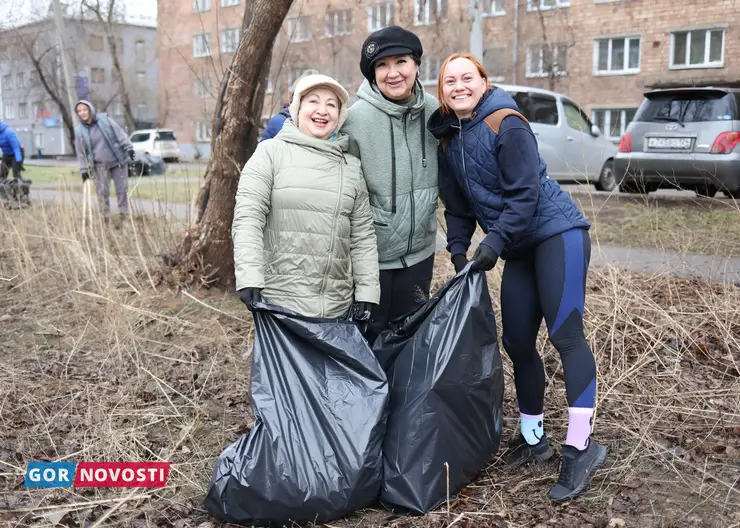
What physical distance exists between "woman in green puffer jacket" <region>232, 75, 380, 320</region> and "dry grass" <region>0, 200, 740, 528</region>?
2.68 ft

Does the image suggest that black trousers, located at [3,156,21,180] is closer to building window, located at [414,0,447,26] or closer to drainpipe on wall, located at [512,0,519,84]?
building window, located at [414,0,447,26]

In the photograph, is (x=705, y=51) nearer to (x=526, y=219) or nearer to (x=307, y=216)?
(x=526, y=219)

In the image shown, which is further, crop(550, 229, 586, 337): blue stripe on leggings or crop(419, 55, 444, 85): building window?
crop(419, 55, 444, 85): building window

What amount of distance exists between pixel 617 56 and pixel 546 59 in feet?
7.96

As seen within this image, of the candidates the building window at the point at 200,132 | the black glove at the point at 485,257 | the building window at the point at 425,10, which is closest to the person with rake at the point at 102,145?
the building window at the point at 425,10

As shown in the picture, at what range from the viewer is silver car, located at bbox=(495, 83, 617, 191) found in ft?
37.0

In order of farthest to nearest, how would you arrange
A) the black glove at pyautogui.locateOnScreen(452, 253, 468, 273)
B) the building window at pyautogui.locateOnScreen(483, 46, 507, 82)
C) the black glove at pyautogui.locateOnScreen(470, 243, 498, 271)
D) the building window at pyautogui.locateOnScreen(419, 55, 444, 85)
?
1. the building window at pyautogui.locateOnScreen(483, 46, 507, 82)
2. the building window at pyautogui.locateOnScreen(419, 55, 444, 85)
3. the black glove at pyautogui.locateOnScreen(452, 253, 468, 273)
4. the black glove at pyautogui.locateOnScreen(470, 243, 498, 271)

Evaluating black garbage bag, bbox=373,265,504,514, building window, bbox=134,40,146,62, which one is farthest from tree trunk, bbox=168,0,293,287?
building window, bbox=134,40,146,62

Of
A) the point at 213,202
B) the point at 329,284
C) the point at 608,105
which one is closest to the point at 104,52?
the point at 608,105

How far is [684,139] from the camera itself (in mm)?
8914

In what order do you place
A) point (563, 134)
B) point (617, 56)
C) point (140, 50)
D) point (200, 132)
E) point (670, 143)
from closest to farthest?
point (670, 143) < point (563, 134) < point (617, 56) < point (200, 132) < point (140, 50)

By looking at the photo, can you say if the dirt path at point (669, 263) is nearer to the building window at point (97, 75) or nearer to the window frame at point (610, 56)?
the window frame at point (610, 56)

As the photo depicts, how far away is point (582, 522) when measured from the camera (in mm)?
2385

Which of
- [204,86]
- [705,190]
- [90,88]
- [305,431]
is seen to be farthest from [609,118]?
[90,88]
